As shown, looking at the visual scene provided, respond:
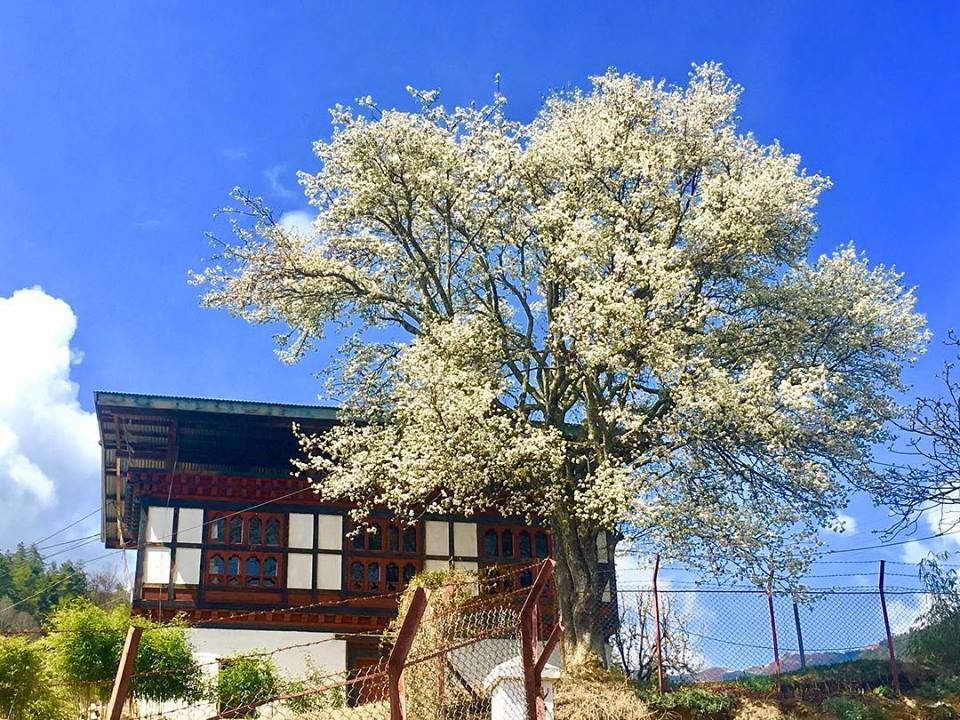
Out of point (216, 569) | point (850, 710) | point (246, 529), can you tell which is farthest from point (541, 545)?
point (850, 710)

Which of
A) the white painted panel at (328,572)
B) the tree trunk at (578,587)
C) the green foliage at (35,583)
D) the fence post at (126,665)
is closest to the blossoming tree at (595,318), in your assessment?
the tree trunk at (578,587)

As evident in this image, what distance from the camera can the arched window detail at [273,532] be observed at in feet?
80.1

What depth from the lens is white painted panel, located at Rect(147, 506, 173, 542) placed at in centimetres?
2361

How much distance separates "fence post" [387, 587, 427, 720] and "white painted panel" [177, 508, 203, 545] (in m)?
16.7

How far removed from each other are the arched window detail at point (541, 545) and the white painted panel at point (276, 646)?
551 centimetres

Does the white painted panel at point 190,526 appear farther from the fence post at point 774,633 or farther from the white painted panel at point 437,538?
the fence post at point 774,633

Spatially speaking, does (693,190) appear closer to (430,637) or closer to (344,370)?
(344,370)

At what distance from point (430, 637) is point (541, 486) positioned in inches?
208

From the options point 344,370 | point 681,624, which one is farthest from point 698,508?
point 344,370

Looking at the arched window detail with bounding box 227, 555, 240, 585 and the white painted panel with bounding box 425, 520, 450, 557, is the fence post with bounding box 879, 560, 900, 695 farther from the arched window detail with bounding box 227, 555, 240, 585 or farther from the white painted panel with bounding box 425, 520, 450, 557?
the arched window detail with bounding box 227, 555, 240, 585

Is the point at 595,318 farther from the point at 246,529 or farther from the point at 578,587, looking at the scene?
the point at 246,529

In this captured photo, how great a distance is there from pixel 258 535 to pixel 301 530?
103 centimetres

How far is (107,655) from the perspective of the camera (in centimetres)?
1820

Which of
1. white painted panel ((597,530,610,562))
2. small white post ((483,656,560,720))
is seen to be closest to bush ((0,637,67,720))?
small white post ((483,656,560,720))
